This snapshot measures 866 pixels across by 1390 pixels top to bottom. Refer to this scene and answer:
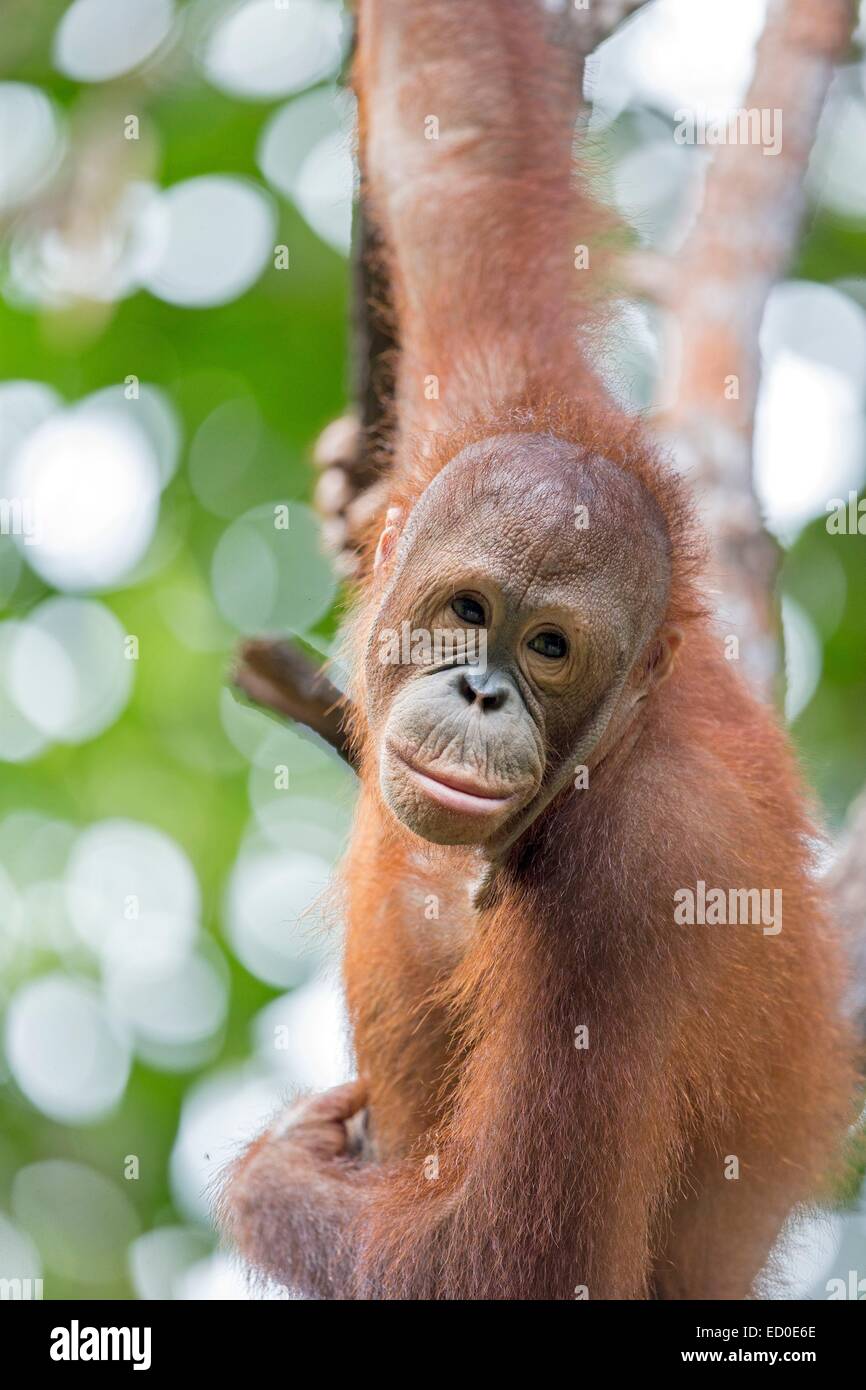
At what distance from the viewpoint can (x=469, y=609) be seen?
3320 mm

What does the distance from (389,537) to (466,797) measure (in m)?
0.94

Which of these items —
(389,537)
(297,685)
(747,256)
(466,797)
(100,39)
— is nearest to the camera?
(466,797)

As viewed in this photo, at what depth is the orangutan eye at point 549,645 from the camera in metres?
3.29

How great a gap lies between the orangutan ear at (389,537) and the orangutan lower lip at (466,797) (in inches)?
33.1

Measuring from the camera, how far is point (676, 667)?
3832 mm

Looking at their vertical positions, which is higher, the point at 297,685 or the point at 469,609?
the point at 469,609

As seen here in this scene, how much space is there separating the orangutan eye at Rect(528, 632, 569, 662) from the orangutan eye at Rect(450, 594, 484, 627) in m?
0.13

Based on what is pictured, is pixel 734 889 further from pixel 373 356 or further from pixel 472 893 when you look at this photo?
pixel 373 356

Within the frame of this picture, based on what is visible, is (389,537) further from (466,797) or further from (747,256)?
(747,256)

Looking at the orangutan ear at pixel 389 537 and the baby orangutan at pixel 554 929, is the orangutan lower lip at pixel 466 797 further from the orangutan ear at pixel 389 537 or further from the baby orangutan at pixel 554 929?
the orangutan ear at pixel 389 537
